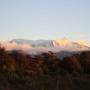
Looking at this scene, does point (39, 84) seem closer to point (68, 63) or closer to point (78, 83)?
point (78, 83)

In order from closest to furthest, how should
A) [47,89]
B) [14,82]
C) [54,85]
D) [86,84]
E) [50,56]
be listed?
[47,89] → [54,85] → [86,84] → [14,82] → [50,56]

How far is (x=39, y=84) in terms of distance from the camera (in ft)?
52.3

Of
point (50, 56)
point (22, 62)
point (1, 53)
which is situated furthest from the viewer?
point (50, 56)

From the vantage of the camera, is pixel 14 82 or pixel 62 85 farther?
pixel 14 82

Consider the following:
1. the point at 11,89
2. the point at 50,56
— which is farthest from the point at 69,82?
the point at 50,56

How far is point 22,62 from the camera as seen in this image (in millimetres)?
58688

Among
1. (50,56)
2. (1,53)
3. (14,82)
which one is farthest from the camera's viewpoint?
(50,56)

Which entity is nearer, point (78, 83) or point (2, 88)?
point (2, 88)

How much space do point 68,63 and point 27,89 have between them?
1835 inches

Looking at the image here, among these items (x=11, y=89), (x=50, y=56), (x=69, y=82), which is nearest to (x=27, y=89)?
(x=11, y=89)

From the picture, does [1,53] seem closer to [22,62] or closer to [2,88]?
[22,62]

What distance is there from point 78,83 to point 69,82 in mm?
514

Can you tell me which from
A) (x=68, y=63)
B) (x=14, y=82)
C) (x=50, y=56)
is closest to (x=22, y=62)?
(x=68, y=63)

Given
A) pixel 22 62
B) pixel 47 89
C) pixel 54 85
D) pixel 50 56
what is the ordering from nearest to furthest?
pixel 47 89 < pixel 54 85 < pixel 22 62 < pixel 50 56
